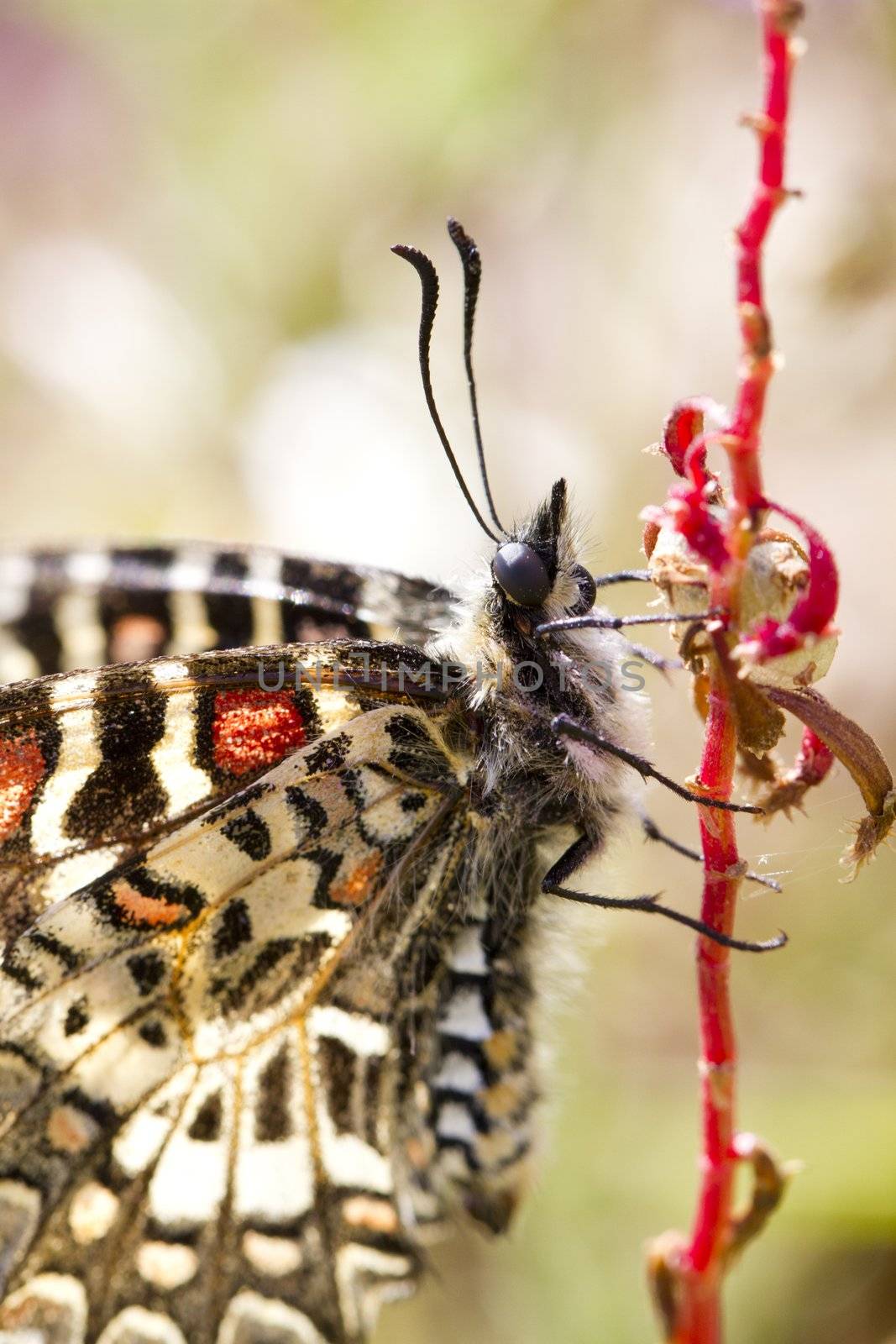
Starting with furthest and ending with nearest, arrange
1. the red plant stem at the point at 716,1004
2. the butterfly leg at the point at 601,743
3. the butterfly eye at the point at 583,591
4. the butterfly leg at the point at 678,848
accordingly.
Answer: the butterfly eye at the point at 583,591 → the butterfly leg at the point at 601,743 → the butterfly leg at the point at 678,848 → the red plant stem at the point at 716,1004

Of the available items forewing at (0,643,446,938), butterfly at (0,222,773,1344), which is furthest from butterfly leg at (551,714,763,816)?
forewing at (0,643,446,938)

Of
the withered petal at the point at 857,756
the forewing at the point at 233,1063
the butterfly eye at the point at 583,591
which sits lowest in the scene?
the forewing at the point at 233,1063

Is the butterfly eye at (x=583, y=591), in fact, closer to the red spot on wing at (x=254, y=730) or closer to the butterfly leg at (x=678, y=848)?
the butterfly leg at (x=678, y=848)

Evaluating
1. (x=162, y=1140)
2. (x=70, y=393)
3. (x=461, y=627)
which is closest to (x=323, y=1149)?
(x=162, y=1140)

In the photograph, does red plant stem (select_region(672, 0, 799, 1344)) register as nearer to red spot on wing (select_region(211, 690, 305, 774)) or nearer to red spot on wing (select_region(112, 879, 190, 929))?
red spot on wing (select_region(211, 690, 305, 774))

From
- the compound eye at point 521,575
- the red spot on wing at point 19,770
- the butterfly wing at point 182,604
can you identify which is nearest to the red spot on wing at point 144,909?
the red spot on wing at point 19,770
